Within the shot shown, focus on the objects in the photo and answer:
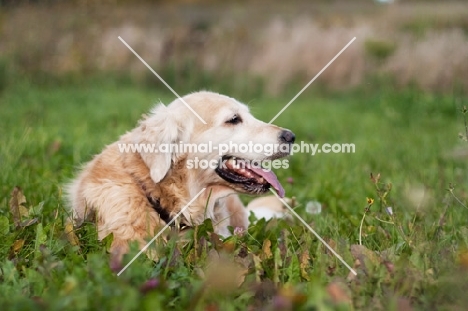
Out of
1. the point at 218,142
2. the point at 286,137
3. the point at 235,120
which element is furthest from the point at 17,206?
the point at 286,137

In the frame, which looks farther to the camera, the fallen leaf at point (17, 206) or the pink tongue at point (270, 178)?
the pink tongue at point (270, 178)

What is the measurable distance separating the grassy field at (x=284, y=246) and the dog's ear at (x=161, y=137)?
49 centimetres

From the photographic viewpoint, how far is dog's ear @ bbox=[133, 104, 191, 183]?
3195 millimetres

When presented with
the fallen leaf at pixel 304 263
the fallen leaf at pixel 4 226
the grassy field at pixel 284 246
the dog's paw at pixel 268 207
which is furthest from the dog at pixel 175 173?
the fallen leaf at pixel 304 263

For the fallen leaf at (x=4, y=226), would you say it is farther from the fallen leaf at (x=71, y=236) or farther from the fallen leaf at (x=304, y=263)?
the fallen leaf at (x=304, y=263)

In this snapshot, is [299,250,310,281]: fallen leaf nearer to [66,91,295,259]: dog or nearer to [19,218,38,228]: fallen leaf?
[66,91,295,259]: dog

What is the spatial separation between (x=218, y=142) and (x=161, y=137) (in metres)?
0.35

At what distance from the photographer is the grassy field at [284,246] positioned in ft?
6.71

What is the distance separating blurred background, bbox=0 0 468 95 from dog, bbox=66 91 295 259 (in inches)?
250

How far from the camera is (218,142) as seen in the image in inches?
134

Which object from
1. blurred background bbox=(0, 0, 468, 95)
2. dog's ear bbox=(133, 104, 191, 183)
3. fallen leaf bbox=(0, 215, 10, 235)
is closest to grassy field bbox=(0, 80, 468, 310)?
fallen leaf bbox=(0, 215, 10, 235)

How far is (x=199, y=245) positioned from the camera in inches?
107

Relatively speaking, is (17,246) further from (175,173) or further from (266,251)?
(266,251)

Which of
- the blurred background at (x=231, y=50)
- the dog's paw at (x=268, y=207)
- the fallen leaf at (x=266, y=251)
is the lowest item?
the blurred background at (x=231, y=50)
